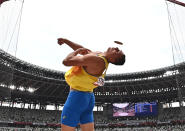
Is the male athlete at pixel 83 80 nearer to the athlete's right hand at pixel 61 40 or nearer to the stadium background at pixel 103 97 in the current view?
the athlete's right hand at pixel 61 40

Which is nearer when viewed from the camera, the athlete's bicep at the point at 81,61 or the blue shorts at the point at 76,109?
the athlete's bicep at the point at 81,61

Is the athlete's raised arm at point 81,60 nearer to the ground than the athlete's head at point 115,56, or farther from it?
nearer to the ground

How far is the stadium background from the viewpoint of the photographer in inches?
1538

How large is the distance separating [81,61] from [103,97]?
154 ft

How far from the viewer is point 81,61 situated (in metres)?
2.57

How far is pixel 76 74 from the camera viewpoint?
284 centimetres

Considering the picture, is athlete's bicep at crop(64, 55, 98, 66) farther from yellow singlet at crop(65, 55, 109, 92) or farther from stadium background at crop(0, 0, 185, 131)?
stadium background at crop(0, 0, 185, 131)

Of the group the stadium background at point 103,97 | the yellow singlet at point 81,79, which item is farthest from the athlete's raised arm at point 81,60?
the stadium background at point 103,97

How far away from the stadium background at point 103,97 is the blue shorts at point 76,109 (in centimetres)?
3559

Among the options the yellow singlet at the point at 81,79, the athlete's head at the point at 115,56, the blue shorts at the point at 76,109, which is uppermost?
the athlete's head at the point at 115,56

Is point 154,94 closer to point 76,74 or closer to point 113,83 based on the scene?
point 113,83

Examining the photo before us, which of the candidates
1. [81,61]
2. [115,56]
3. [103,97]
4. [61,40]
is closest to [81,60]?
[81,61]

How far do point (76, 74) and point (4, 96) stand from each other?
43003 millimetres

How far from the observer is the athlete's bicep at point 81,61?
2.53 metres
